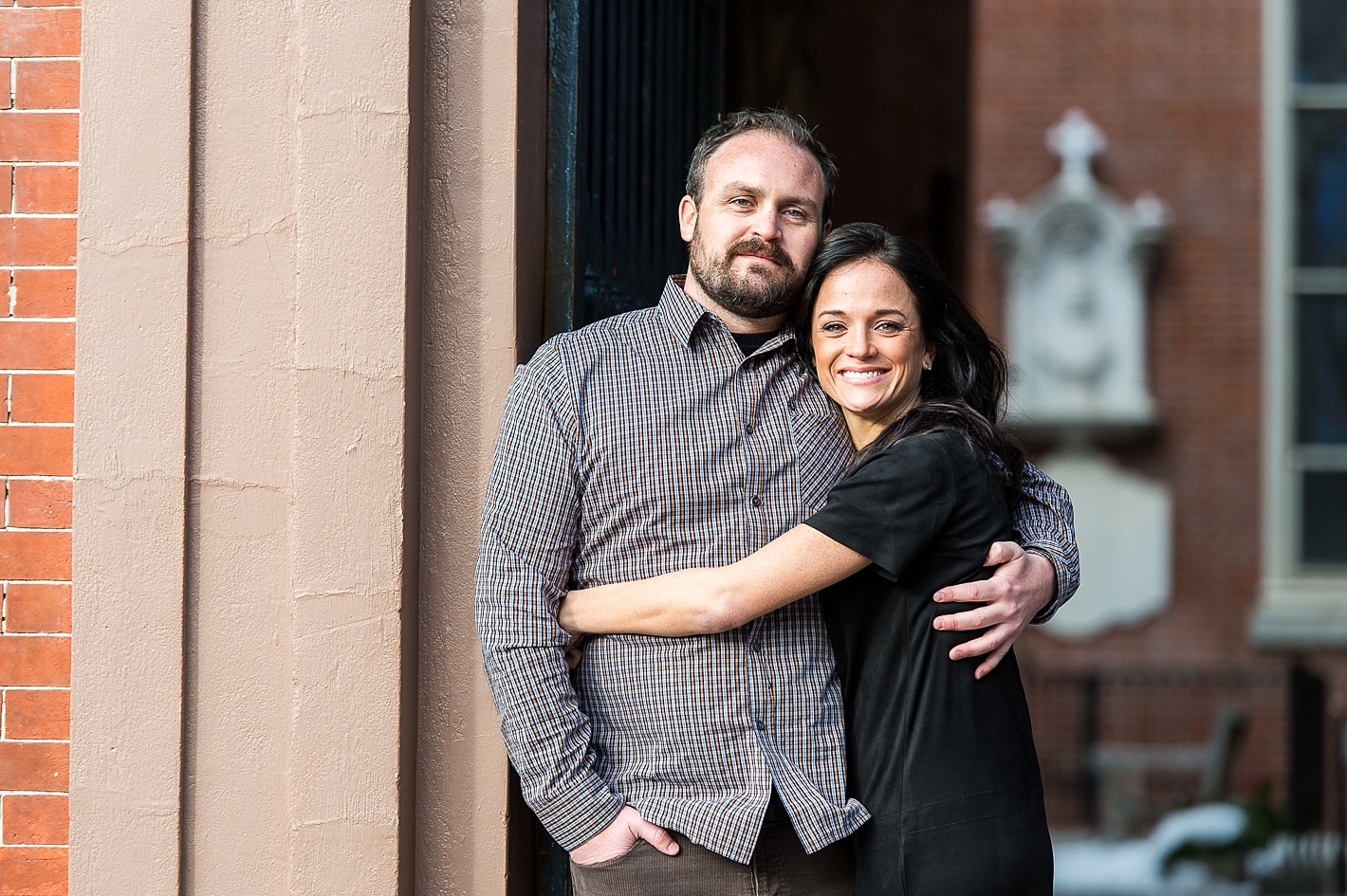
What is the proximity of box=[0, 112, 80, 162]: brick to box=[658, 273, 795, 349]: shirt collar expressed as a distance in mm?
1436

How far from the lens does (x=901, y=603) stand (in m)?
2.88

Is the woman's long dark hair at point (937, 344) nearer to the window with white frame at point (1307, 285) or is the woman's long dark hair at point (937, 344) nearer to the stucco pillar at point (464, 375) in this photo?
the stucco pillar at point (464, 375)

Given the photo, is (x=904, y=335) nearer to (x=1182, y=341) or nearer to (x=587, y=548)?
(x=587, y=548)

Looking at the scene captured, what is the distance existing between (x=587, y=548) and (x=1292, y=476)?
8.01 meters

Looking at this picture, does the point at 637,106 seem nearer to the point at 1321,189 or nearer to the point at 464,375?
the point at 464,375

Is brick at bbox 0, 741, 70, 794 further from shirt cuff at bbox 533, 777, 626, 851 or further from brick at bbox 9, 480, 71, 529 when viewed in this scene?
shirt cuff at bbox 533, 777, 626, 851

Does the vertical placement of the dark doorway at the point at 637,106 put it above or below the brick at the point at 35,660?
above

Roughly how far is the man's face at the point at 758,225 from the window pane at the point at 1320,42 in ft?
26.6

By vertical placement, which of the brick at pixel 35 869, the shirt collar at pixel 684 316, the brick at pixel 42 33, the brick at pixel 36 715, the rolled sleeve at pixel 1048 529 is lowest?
the brick at pixel 35 869

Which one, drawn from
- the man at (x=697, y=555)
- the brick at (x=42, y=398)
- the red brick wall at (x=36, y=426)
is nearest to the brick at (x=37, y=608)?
the red brick wall at (x=36, y=426)

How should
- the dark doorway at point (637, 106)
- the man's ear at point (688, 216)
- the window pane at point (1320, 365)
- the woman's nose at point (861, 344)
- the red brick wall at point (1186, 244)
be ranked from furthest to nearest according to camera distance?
1. the window pane at point (1320, 365)
2. the red brick wall at point (1186, 244)
3. the dark doorway at point (637, 106)
4. the man's ear at point (688, 216)
5. the woman's nose at point (861, 344)

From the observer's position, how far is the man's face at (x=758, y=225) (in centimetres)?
313

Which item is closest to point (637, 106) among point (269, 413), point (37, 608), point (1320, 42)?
point (269, 413)

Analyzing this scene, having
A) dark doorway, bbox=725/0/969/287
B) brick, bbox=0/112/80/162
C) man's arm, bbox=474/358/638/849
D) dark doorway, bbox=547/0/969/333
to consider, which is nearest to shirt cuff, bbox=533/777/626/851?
man's arm, bbox=474/358/638/849
